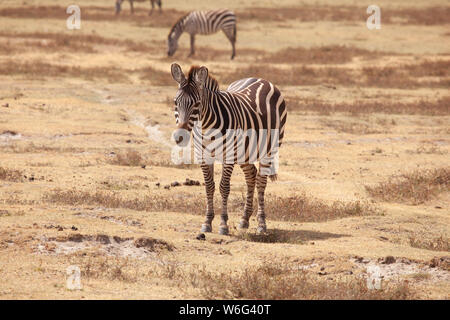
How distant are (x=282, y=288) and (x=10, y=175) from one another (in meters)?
6.94

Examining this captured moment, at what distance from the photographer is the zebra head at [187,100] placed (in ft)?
28.9

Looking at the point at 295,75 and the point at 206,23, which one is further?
the point at 206,23

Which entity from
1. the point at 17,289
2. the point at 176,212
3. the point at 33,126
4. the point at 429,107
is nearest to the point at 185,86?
the point at 176,212

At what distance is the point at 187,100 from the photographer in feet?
29.3

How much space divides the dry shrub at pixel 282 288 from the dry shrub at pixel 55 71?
1785cm

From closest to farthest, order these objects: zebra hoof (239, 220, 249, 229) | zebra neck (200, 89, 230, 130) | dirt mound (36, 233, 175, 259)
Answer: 1. dirt mound (36, 233, 175, 259)
2. zebra neck (200, 89, 230, 130)
3. zebra hoof (239, 220, 249, 229)

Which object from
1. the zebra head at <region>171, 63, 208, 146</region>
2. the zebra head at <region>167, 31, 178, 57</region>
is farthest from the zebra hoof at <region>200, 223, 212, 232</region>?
the zebra head at <region>167, 31, 178, 57</region>

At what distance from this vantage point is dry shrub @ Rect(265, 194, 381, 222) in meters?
11.1

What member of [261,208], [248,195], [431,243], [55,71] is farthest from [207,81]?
[55,71]

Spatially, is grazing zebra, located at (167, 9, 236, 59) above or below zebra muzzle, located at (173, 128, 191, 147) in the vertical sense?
above

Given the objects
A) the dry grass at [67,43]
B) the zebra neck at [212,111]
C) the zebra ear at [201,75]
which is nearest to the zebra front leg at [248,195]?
the zebra neck at [212,111]

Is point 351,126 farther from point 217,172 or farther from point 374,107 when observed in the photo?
point 217,172

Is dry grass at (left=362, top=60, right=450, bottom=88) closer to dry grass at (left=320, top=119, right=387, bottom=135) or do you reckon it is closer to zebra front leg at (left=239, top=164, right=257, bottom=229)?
dry grass at (left=320, top=119, right=387, bottom=135)

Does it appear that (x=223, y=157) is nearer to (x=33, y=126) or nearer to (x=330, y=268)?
(x=330, y=268)
